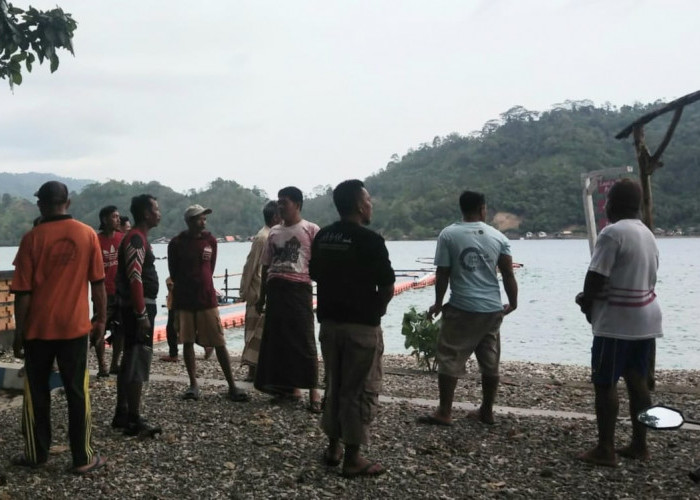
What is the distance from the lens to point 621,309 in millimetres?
4176

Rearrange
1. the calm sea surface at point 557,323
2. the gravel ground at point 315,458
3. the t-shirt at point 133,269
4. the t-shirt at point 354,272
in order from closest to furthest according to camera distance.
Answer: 1. the gravel ground at point 315,458
2. the t-shirt at point 354,272
3. the t-shirt at point 133,269
4. the calm sea surface at point 557,323

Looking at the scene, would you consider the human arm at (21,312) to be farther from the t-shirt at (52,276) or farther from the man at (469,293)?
the man at (469,293)

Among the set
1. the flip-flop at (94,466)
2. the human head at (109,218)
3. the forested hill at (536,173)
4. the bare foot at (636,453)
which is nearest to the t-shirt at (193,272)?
the human head at (109,218)

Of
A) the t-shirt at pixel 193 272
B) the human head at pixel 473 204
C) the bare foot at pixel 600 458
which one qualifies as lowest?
the bare foot at pixel 600 458

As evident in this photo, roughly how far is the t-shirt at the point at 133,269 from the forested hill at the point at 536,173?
68.7m

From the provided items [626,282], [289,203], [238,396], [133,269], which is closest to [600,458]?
[626,282]

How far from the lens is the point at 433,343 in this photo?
27.4 ft

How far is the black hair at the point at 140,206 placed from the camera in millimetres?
4902

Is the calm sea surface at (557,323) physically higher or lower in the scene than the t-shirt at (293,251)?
lower

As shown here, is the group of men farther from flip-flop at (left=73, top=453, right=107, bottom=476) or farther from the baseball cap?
the baseball cap

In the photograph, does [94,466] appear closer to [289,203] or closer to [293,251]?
[293,251]

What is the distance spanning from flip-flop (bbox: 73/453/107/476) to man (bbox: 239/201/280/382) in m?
2.29

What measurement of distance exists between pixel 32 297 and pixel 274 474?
176 centimetres

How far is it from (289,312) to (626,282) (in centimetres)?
255
